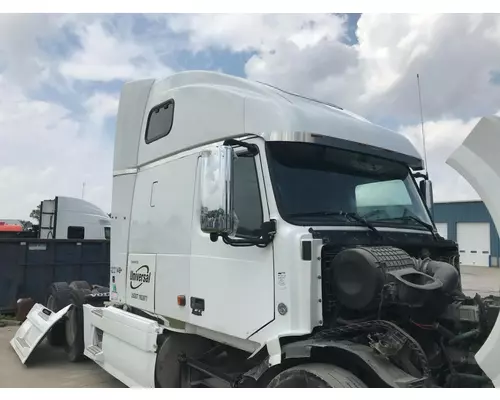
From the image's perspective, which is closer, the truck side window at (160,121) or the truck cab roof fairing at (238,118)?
the truck cab roof fairing at (238,118)

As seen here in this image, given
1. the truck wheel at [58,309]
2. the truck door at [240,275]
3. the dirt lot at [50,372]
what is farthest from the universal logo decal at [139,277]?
the truck wheel at [58,309]

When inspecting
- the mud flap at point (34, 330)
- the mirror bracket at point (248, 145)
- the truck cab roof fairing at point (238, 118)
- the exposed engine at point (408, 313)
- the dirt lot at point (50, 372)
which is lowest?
the dirt lot at point (50, 372)

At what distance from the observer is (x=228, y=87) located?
424 cm

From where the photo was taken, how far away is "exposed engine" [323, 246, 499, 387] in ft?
9.96

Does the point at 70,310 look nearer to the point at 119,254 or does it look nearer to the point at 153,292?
the point at 119,254

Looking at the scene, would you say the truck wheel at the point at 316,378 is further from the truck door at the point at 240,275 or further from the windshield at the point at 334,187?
the windshield at the point at 334,187

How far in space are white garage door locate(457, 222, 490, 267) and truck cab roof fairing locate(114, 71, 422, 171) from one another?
702 inches

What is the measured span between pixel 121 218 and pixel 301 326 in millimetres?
2973

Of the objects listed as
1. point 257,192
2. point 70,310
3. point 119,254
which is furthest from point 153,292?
point 70,310

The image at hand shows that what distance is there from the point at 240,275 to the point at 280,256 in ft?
1.52

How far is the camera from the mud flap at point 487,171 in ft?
7.66

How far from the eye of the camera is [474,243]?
21.9m

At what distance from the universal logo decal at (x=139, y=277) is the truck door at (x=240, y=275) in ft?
3.06

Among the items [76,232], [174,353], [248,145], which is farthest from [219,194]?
[76,232]
